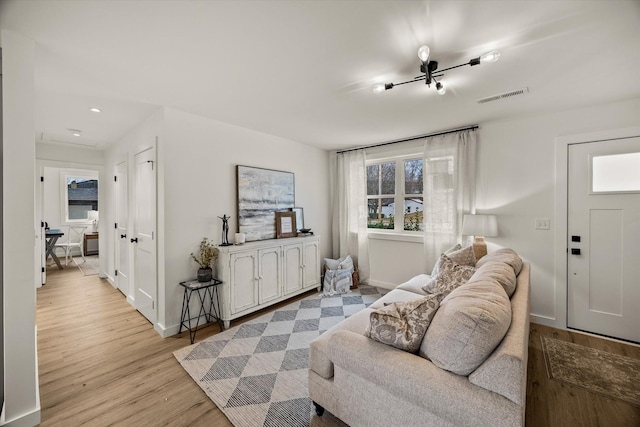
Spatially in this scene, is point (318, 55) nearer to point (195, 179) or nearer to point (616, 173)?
point (195, 179)

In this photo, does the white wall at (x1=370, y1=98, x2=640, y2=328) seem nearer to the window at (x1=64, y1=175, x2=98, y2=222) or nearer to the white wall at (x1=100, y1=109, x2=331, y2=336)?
the white wall at (x1=100, y1=109, x2=331, y2=336)

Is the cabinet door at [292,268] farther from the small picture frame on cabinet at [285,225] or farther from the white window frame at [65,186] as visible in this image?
the white window frame at [65,186]

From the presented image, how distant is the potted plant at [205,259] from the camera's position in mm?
2842

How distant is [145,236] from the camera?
312 cm

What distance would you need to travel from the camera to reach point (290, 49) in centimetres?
175

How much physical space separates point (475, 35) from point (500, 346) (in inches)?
68.6

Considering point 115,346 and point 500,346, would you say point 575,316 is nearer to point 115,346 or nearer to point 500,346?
point 500,346

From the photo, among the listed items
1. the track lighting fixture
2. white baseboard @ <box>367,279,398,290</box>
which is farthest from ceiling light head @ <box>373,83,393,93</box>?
white baseboard @ <box>367,279,398,290</box>

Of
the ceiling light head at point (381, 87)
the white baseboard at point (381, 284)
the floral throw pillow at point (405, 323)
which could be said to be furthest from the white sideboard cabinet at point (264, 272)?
the ceiling light head at point (381, 87)

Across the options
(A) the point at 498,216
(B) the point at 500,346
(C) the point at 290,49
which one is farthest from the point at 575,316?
(C) the point at 290,49

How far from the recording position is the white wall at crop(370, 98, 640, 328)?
284cm

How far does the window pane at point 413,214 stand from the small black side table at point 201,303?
288 cm

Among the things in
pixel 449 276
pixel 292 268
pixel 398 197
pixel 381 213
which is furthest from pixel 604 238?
pixel 292 268

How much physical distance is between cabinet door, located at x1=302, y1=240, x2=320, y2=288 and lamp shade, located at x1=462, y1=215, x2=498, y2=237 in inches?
83.5
